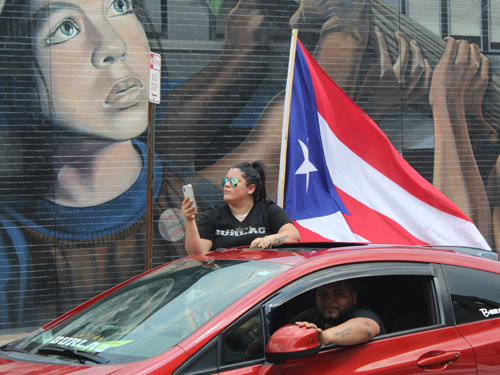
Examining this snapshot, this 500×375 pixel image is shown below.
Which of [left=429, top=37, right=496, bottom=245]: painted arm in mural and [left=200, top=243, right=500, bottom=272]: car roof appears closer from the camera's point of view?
[left=200, top=243, right=500, bottom=272]: car roof

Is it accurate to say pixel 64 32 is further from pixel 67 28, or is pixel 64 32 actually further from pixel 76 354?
pixel 76 354

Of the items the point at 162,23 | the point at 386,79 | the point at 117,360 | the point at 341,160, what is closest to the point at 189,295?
the point at 117,360

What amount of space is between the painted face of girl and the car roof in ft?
15.3

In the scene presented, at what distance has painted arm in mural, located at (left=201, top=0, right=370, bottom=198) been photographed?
755 centimetres

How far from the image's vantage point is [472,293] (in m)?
2.66

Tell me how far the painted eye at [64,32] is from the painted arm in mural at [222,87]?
1.59 meters

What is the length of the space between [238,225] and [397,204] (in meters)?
2.04

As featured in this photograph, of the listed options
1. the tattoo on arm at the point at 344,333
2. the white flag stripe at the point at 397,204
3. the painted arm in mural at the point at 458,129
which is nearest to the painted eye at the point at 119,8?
the white flag stripe at the point at 397,204

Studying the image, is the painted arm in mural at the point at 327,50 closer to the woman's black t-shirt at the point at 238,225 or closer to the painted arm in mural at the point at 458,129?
the painted arm in mural at the point at 458,129

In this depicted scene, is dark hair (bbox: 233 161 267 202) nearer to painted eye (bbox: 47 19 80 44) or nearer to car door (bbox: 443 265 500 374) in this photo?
car door (bbox: 443 265 500 374)

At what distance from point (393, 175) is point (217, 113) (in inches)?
123

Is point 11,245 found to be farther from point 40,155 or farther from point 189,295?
point 189,295

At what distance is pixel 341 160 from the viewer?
527cm

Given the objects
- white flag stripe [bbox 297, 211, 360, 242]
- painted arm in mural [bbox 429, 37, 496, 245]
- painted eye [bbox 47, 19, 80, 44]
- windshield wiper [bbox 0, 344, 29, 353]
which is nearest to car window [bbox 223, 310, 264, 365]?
windshield wiper [bbox 0, 344, 29, 353]
